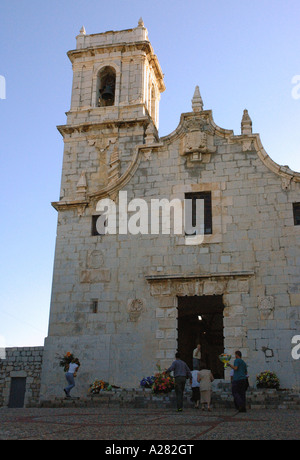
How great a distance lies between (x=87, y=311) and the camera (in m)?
18.2

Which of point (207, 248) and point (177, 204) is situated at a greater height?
point (177, 204)

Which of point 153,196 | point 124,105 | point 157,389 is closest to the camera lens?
point 157,389

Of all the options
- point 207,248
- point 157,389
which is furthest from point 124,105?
point 157,389

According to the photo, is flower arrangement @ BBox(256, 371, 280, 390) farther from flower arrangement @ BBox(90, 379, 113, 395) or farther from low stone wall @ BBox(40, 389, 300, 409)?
flower arrangement @ BBox(90, 379, 113, 395)

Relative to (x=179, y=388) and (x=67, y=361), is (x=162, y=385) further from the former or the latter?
(x=67, y=361)

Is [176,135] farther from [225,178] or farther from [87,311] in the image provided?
[87,311]

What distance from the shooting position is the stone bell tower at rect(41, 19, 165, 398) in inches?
707

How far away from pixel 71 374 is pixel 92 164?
1000 centimetres

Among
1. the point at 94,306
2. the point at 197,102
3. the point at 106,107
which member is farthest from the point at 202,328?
the point at 106,107

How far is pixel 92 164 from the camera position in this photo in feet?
73.3

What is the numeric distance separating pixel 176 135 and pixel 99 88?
6794 mm

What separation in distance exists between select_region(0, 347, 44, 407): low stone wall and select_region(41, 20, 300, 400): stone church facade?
242 cm

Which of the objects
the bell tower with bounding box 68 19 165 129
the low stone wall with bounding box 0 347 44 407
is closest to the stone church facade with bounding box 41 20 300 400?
the low stone wall with bounding box 0 347 44 407
